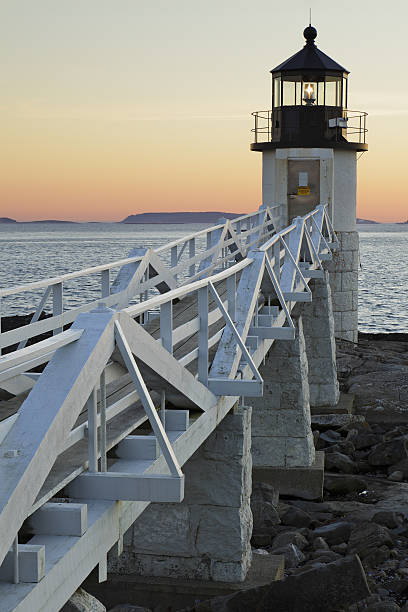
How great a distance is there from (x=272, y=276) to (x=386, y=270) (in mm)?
74423

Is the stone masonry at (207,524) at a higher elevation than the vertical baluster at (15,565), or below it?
below

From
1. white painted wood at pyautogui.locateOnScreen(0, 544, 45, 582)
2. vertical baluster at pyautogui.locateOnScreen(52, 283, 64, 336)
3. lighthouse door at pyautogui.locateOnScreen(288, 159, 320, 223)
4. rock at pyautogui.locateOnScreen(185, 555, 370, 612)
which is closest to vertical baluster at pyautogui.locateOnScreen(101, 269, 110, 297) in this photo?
vertical baluster at pyautogui.locateOnScreen(52, 283, 64, 336)

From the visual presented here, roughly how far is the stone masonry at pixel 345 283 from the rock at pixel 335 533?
14153 mm

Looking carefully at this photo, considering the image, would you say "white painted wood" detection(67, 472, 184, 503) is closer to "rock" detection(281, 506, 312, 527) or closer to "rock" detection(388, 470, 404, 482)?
"rock" detection(281, 506, 312, 527)

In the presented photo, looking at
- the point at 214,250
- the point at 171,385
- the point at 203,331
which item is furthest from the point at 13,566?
the point at 214,250

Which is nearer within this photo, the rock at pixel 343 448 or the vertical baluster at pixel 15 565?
the vertical baluster at pixel 15 565

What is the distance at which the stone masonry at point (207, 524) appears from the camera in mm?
7852

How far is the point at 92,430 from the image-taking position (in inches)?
159

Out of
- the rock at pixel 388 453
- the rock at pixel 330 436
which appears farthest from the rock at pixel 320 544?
the rock at pixel 330 436

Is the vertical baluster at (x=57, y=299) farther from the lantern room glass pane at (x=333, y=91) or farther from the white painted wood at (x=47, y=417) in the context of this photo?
the lantern room glass pane at (x=333, y=91)

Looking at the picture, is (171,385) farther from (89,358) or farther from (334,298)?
(334,298)

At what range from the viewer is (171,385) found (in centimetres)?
529

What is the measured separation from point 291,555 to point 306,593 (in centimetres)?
202

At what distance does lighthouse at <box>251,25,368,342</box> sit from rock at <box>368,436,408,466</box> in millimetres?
10414
